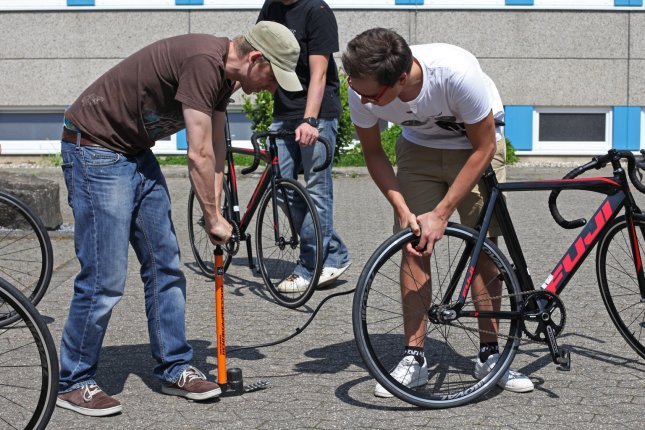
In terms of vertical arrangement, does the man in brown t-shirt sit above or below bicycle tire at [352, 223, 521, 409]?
above

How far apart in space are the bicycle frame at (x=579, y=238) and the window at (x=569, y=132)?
11.3 metres

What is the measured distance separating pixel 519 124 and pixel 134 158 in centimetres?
1190

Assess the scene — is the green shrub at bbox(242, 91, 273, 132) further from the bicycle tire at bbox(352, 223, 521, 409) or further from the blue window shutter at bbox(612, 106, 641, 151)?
the bicycle tire at bbox(352, 223, 521, 409)

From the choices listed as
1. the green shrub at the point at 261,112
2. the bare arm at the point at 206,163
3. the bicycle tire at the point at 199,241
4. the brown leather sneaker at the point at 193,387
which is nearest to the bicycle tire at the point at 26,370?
the brown leather sneaker at the point at 193,387

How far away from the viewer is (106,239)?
4.93 meters

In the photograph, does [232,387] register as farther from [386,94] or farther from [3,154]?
[3,154]

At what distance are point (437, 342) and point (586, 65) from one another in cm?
1105

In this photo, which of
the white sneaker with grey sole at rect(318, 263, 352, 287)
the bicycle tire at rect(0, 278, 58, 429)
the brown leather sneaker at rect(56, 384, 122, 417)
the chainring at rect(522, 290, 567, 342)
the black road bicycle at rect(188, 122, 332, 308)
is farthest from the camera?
the white sneaker with grey sole at rect(318, 263, 352, 287)

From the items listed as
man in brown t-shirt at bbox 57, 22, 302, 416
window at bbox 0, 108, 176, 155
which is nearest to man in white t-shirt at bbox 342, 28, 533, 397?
man in brown t-shirt at bbox 57, 22, 302, 416

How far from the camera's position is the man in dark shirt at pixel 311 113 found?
286 inches

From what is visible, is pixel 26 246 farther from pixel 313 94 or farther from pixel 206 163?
pixel 206 163

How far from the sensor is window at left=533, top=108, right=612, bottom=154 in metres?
16.6

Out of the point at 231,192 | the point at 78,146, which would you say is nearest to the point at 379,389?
the point at 78,146

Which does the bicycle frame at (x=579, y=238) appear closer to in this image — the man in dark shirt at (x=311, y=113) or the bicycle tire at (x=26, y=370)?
the bicycle tire at (x=26, y=370)
